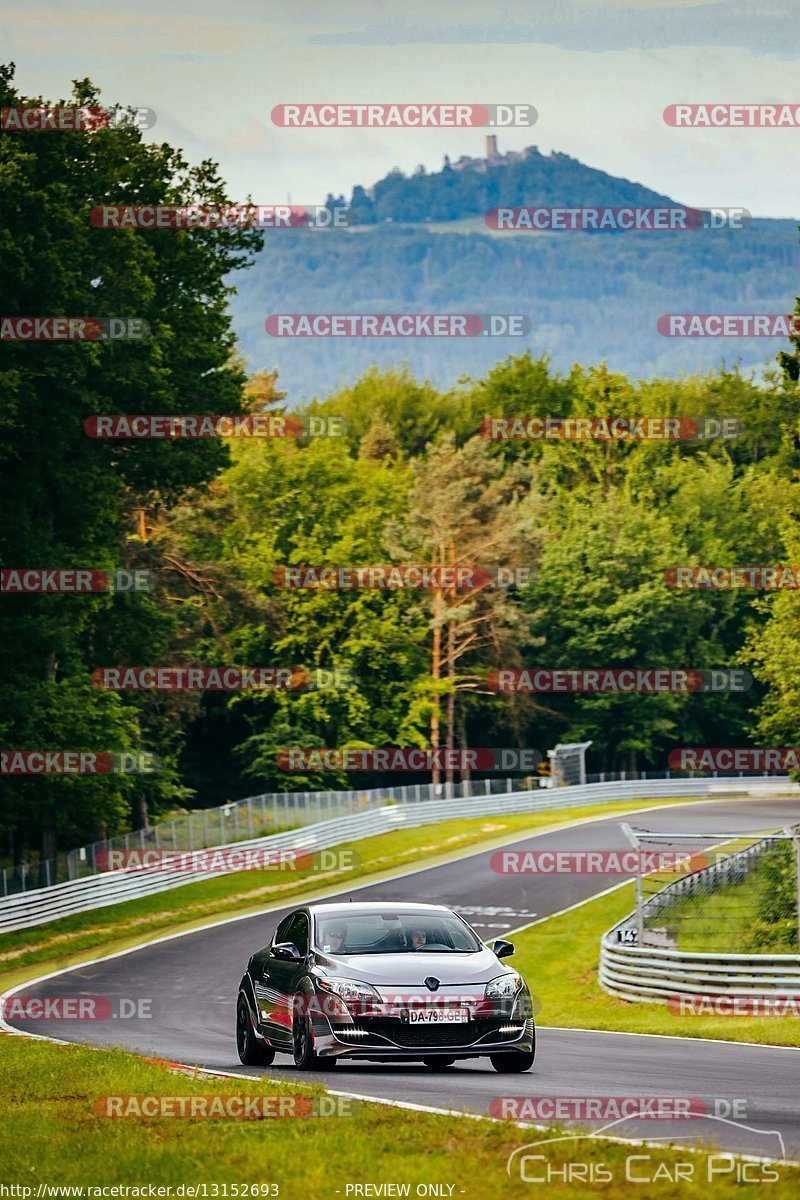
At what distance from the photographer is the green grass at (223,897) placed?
39906 mm

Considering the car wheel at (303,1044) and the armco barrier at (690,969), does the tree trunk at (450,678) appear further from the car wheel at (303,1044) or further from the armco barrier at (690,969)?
the car wheel at (303,1044)

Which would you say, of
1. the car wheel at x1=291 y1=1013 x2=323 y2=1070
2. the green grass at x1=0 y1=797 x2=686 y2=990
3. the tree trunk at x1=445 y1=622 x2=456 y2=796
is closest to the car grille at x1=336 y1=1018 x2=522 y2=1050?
the car wheel at x1=291 y1=1013 x2=323 y2=1070

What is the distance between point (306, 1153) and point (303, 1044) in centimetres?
507

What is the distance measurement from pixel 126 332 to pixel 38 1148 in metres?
34.7

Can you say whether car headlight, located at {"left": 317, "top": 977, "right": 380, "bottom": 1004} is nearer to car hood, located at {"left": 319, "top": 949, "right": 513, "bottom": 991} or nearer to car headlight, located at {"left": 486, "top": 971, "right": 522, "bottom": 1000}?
car hood, located at {"left": 319, "top": 949, "right": 513, "bottom": 991}

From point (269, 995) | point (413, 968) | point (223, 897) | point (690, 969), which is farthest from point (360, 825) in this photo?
point (413, 968)

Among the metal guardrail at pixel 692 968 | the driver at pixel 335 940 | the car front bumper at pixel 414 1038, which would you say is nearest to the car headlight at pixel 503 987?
the car front bumper at pixel 414 1038

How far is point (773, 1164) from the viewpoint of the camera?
30.3 ft

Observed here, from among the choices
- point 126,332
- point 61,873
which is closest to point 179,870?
point 61,873

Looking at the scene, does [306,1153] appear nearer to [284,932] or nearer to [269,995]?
[269,995]

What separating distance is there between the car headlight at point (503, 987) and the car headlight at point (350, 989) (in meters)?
0.94

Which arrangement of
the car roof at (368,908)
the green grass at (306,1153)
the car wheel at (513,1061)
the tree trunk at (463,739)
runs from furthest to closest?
1. the tree trunk at (463,739)
2. the car roof at (368,908)
3. the car wheel at (513,1061)
4. the green grass at (306,1153)

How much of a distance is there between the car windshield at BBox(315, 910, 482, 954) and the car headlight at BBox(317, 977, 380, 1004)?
Result: 656mm

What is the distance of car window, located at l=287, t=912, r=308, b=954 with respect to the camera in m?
15.7
